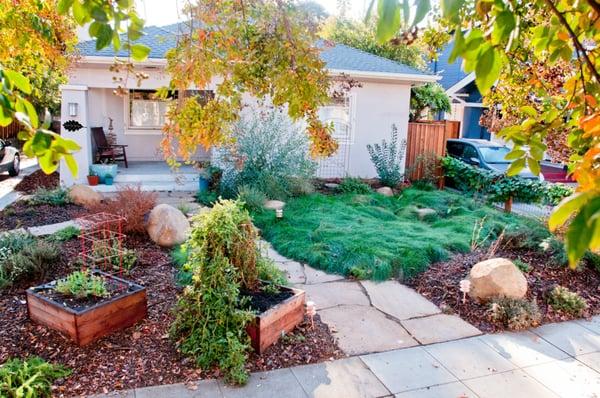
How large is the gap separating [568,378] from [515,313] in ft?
3.03

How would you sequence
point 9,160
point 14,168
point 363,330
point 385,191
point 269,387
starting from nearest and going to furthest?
point 269,387 → point 363,330 → point 385,191 → point 9,160 → point 14,168

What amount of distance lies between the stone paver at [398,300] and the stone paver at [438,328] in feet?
0.41

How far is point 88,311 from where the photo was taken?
11.9ft

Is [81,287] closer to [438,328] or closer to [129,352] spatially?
[129,352]

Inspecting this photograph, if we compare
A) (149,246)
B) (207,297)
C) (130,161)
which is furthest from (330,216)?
(130,161)

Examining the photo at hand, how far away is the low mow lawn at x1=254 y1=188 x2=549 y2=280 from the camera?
5871mm

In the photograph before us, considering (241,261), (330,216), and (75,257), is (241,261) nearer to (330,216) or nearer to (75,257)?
(75,257)

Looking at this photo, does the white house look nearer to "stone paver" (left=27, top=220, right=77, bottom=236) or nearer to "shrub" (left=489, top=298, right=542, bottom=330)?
"stone paver" (left=27, top=220, right=77, bottom=236)

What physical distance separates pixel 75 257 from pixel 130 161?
27.6 feet

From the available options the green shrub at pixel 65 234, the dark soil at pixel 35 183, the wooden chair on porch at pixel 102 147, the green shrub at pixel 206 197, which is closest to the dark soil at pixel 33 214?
→ the green shrub at pixel 65 234

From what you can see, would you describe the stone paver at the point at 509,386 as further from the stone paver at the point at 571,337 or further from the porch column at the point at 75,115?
the porch column at the point at 75,115

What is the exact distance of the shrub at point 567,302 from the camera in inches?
191

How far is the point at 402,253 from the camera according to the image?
6020 mm

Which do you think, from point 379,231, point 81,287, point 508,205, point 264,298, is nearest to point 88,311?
point 81,287
